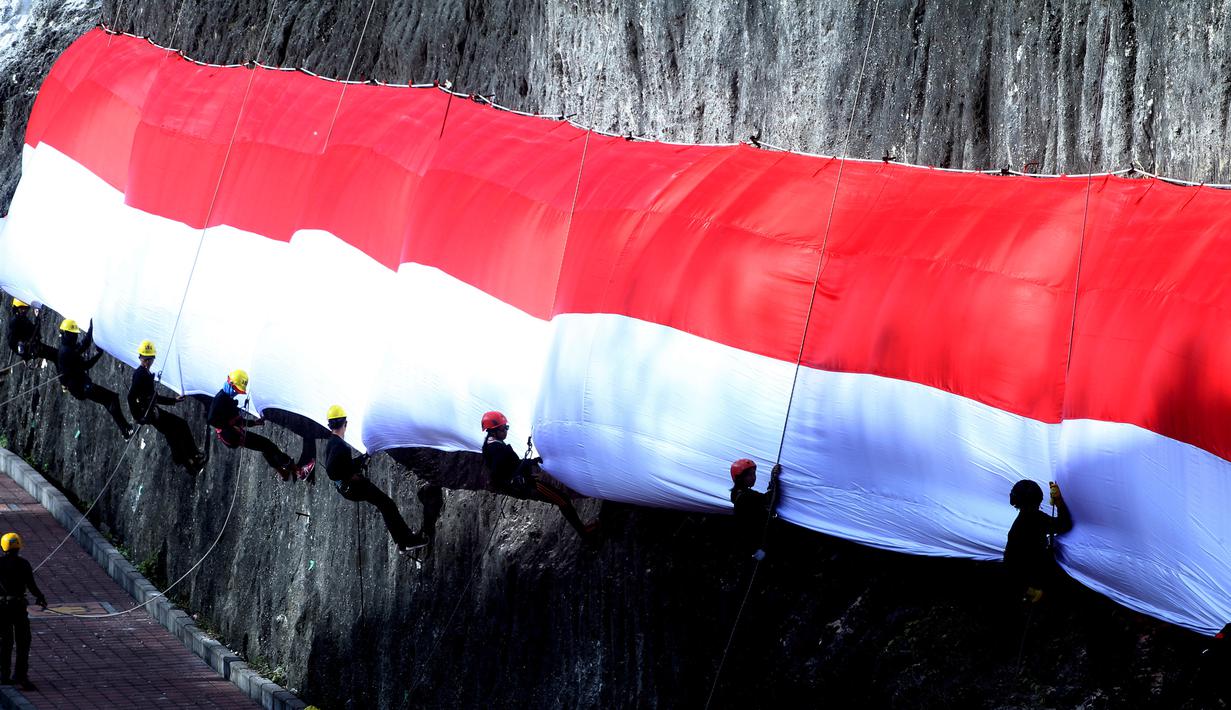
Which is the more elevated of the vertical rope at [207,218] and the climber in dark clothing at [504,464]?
the vertical rope at [207,218]

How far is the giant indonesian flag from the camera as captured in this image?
25.1ft

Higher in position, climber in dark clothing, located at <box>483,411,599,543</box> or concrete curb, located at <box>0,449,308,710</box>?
climber in dark clothing, located at <box>483,411,599,543</box>

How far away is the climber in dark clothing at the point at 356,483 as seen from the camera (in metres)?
12.2

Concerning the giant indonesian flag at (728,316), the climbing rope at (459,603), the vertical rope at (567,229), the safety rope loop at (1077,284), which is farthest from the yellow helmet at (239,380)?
the safety rope loop at (1077,284)

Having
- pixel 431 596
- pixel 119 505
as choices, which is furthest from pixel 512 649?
pixel 119 505

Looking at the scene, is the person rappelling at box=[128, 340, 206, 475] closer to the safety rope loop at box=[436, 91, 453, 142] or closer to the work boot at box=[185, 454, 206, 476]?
the work boot at box=[185, 454, 206, 476]

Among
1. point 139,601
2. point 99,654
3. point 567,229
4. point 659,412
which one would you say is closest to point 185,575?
point 139,601

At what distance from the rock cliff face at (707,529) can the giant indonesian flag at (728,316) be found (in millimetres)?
659

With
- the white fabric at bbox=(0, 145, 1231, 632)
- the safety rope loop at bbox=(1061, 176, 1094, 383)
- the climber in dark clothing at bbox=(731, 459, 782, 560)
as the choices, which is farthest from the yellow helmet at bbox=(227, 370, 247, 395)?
the safety rope loop at bbox=(1061, 176, 1094, 383)

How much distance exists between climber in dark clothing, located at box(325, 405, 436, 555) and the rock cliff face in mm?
315

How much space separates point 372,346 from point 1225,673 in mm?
7089

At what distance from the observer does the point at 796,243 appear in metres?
9.23

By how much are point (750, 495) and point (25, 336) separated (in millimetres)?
12592

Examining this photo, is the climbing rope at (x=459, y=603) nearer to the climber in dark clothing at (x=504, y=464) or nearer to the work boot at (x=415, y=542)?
the work boot at (x=415, y=542)
